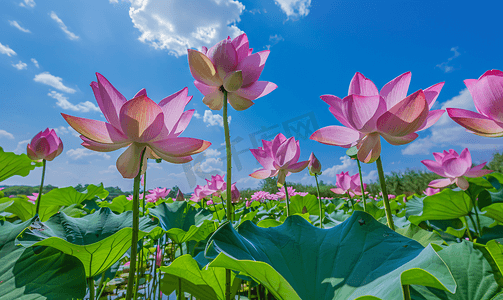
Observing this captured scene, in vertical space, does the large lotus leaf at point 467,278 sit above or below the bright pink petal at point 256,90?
below

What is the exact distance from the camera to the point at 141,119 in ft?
1.61

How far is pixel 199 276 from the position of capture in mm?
635

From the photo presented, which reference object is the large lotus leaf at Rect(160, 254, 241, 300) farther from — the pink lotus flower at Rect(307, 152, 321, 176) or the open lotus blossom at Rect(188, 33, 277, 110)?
the pink lotus flower at Rect(307, 152, 321, 176)

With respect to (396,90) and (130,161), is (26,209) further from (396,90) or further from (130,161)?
(396,90)

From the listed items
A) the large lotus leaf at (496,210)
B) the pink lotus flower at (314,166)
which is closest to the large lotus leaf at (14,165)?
the pink lotus flower at (314,166)

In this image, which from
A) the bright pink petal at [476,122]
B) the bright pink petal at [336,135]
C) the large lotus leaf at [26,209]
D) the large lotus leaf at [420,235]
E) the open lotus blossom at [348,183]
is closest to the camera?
the bright pink petal at [476,122]

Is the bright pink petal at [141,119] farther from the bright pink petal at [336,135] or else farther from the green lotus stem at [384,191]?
the green lotus stem at [384,191]

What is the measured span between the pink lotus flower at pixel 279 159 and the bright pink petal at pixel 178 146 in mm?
522

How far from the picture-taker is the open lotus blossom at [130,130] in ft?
1.58

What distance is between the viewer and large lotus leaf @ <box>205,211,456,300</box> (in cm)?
39

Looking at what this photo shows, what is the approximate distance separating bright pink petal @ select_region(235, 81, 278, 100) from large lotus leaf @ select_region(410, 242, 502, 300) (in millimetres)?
634

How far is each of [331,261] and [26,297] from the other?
0.68 meters

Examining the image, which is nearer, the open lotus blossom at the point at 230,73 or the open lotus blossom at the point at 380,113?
the open lotus blossom at the point at 380,113

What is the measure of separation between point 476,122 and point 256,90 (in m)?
0.52
